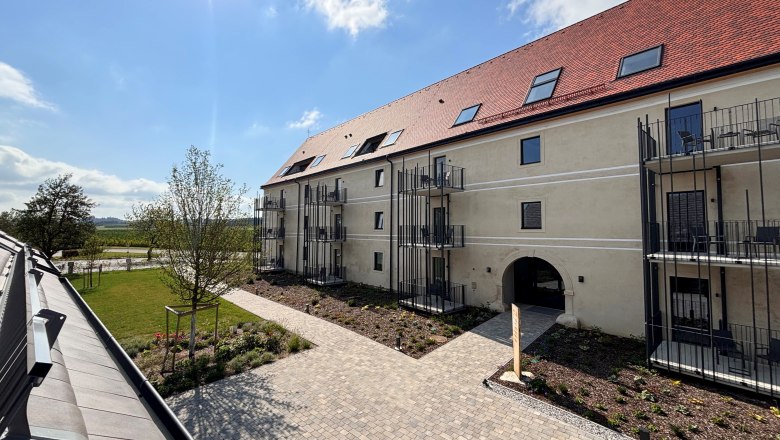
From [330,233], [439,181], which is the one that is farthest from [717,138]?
[330,233]

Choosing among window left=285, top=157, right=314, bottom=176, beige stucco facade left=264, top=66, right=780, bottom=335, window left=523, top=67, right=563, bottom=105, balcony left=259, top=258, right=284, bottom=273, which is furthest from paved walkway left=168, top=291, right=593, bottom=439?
window left=285, top=157, right=314, bottom=176

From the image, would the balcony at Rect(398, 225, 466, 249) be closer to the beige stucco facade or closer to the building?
the building

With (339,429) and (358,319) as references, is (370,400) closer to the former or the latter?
(339,429)

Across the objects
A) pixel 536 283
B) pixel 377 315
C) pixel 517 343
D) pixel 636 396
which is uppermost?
pixel 536 283

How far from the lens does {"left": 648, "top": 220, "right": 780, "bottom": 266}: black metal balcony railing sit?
7.93m

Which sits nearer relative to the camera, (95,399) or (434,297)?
(95,399)

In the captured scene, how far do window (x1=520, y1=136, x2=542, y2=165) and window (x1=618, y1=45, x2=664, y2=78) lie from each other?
3486 mm

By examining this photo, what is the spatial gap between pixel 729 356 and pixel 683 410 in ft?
10.9

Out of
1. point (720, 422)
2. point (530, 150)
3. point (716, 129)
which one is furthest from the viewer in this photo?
point (530, 150)

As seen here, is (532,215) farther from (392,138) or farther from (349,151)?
(349,151)

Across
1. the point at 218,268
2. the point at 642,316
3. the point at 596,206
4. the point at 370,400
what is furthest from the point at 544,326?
the point at 218,268

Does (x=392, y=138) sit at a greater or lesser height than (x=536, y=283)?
greater

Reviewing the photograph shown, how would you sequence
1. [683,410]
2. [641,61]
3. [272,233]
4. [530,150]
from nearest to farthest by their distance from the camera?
[683,410] → [641,61] → [530,150] → [272,233]

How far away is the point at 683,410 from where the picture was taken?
6.92 metres
